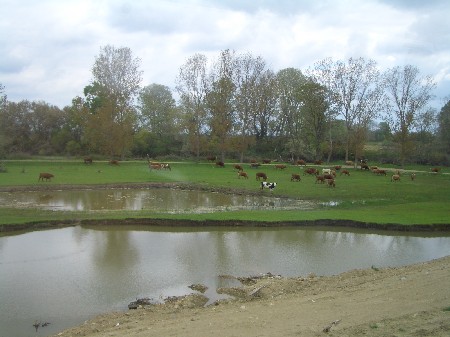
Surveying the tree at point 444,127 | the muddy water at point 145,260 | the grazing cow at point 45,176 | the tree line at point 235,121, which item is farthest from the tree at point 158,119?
the muddy water at point 145,260

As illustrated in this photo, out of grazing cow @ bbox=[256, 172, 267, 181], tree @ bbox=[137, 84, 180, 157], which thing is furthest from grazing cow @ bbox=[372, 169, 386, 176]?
tree @ bbox=[137, 84, 180, 157]

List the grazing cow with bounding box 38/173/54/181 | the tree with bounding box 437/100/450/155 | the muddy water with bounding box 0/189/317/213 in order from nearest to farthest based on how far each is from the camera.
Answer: the muddy water with bounding box 0/189/317/213
the grazing cow with bounding box 38/173/54/181
the tree with bounding box 437/100/450/155

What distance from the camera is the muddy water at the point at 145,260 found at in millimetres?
12070

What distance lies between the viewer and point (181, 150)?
71375mm

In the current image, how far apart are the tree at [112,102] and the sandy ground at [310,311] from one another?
49114 millimetres

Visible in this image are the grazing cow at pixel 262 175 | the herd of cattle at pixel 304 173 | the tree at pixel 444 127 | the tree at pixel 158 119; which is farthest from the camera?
the tree at pixel 158 119

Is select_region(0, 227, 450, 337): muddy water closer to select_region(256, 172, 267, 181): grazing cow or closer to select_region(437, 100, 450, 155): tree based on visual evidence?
select_region(256, 172, 267, 181): grazing cow

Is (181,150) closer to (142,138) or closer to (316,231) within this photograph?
(142,138)

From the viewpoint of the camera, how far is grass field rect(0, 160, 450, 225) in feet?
79.6

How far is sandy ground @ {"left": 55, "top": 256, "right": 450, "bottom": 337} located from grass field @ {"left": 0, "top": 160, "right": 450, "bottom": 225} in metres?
11.0

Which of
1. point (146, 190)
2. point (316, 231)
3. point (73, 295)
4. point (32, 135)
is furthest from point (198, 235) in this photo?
point (32, 135)

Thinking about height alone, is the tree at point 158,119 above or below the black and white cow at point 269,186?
above

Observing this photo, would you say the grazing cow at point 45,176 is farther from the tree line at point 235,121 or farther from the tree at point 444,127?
the tree at point 444,127

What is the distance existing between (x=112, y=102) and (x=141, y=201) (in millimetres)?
36015
